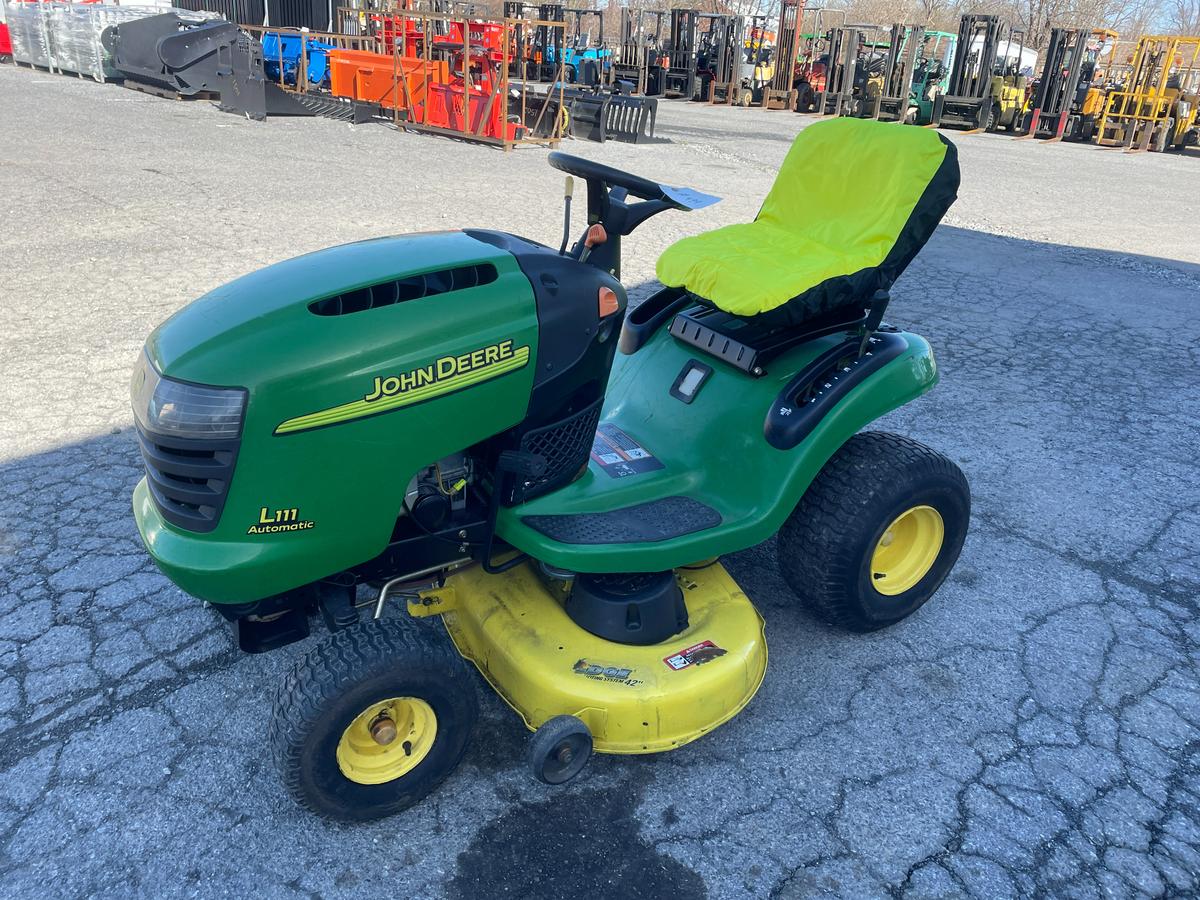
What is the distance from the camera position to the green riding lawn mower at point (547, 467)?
1772 millimetres

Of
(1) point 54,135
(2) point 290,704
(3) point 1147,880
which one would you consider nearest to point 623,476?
(2) point 290,704

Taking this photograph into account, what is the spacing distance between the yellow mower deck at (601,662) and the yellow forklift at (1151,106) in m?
19.5

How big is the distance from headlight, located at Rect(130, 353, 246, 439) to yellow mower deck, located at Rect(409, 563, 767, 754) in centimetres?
76

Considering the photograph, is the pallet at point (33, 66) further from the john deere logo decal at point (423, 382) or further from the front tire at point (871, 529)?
the front tire at point (871, 529)

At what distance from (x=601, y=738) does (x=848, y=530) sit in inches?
36.1

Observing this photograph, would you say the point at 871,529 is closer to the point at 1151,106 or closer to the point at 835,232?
the point at 835,232

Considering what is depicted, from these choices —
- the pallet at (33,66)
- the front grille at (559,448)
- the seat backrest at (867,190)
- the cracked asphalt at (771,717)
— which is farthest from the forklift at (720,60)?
the front grille at (559,448)

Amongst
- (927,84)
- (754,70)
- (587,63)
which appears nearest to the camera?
(927,84)

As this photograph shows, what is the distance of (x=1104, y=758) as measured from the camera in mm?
2354

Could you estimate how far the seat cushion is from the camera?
242 centimetres

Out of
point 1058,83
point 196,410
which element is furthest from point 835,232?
point 1058,83

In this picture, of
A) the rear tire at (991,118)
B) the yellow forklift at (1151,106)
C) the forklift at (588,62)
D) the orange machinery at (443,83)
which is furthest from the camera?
the forklift at (588,62)

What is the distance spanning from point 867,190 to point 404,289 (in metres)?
1.50

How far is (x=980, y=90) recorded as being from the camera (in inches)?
755
